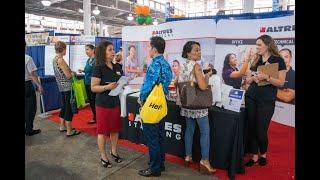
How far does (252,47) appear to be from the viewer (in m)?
4.65

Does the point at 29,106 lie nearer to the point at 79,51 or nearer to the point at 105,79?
the point at 105,79

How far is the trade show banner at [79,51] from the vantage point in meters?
6.88

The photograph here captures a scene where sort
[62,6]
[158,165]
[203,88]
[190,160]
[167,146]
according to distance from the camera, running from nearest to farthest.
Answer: [203,88] < [158,165] < [190,160] < [167,146] < [62,6]

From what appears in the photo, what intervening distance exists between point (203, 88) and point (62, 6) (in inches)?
441

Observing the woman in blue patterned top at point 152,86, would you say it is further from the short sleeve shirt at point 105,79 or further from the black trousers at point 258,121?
the black trousers at point 258,121

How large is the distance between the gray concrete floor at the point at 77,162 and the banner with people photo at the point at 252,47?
6.95ft

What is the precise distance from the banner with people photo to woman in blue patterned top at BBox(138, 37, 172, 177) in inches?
84.7

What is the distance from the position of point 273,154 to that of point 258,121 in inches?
34.2

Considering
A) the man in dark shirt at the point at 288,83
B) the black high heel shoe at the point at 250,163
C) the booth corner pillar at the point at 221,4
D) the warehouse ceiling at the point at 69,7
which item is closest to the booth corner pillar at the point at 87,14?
the warehouse ceiling at the point at 69,7

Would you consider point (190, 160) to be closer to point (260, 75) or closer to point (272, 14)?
point (260, 75)

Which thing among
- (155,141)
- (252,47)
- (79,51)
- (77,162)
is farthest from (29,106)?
(252,47)

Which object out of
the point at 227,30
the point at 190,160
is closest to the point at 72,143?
the point at 190,160

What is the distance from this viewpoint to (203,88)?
8.90 feet
